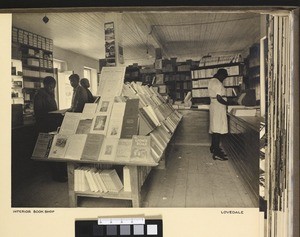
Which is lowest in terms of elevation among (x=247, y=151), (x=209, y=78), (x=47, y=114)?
(x=247, y=151)

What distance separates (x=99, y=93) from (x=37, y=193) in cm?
36

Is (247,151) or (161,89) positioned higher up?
(161,89)

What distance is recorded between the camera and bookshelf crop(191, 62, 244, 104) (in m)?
0.92

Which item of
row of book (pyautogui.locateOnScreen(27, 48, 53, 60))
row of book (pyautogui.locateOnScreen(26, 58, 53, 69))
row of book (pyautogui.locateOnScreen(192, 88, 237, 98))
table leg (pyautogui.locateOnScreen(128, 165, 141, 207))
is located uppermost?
row of book (pyautogui.locateOnScreen(27, 48, 53, 60))

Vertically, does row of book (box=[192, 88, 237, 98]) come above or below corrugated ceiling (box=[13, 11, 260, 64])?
below

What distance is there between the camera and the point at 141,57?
0.94 metres

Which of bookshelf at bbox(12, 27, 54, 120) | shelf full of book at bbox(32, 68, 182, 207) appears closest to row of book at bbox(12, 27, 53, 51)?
bookshelf at bbox(12, 27, 54, 120)

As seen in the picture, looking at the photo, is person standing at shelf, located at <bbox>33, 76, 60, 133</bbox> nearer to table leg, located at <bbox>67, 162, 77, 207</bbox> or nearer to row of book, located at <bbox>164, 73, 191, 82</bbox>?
table leg, located at <bbox>67, 162, 77, 207</bbox>

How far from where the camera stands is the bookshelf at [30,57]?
0.91 m

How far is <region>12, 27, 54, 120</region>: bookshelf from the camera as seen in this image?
0.91 metres

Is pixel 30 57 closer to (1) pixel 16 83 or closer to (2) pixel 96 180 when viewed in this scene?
(1) pixel 16 83

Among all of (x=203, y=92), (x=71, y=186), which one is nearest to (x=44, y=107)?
(x=71, y=186)

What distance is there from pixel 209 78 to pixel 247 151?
252 millimetres

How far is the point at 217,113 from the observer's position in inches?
37.6
